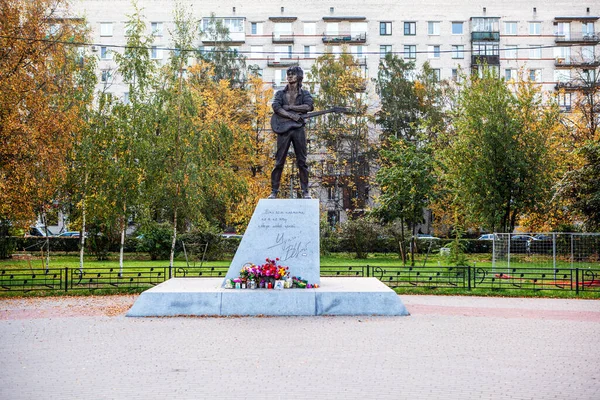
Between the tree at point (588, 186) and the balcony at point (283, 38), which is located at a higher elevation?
the balcony at point (283, 38)

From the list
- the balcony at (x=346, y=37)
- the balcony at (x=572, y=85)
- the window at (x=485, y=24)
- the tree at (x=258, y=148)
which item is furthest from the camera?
the balcony at (x=346, y=37)

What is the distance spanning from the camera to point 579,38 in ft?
186

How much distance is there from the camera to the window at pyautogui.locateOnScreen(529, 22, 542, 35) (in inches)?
2239

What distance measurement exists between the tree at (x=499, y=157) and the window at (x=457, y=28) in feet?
82.1

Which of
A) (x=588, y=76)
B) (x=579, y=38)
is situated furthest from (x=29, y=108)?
(x=579, y=38)

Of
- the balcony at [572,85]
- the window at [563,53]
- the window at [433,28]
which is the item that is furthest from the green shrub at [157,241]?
the window at [563,53]

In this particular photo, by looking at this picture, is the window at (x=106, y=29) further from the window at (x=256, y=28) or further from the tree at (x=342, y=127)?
the tree at (x=342, y=127)

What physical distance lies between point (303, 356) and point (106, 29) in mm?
54145

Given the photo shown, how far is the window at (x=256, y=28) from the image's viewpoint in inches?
2266

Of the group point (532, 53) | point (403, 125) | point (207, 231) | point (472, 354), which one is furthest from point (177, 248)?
point (532, 53)

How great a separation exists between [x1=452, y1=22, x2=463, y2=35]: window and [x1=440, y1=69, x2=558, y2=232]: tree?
25.0 m

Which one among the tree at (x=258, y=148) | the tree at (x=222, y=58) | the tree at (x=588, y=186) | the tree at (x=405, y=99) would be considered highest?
the tree at (x=222, y=58)
